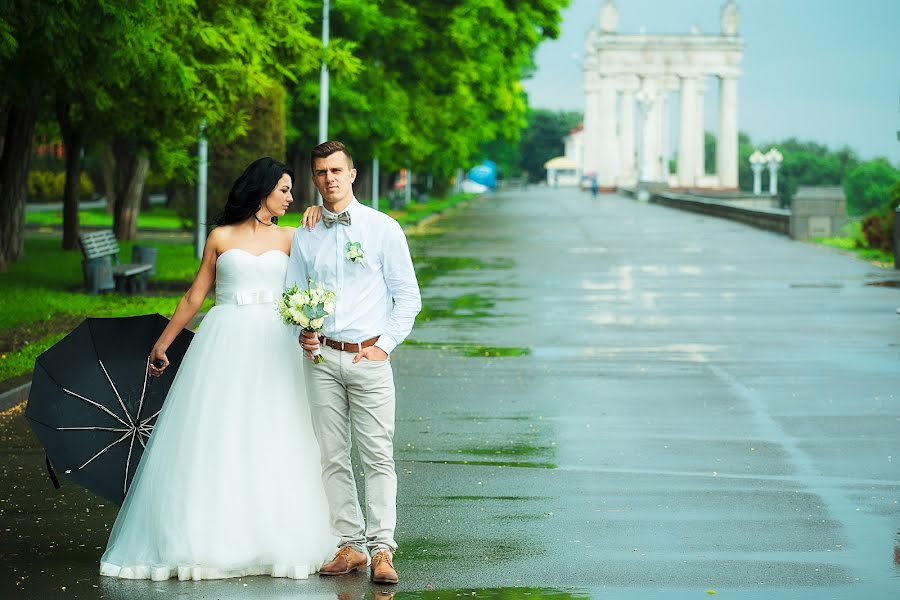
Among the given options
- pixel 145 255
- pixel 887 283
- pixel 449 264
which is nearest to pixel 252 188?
pixel 145 255

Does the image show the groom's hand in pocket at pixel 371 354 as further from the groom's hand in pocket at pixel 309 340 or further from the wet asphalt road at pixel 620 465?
the wet asphalt road at pixel 620 465

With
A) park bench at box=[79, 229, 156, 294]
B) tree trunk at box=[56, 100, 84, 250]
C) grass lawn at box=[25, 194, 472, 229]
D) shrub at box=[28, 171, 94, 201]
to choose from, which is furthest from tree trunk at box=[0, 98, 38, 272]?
shrub at box=[28, 171, 94, 201]

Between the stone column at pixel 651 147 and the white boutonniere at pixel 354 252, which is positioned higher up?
the stone column at pixel 651 147

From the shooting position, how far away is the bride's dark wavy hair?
7617 millimetres

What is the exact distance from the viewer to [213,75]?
23922 mm

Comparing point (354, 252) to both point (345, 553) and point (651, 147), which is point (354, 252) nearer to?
point (345, 553)

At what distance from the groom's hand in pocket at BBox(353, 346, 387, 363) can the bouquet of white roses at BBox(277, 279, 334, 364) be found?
228 millimetres

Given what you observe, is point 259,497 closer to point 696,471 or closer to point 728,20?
point 696,471

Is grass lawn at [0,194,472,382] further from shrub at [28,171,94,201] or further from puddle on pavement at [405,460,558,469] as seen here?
shrub at [28,171,94,201]

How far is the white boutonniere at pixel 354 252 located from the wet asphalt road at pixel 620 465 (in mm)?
1374

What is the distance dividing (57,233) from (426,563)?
1467 inches

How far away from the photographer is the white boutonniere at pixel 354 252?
7.20 m

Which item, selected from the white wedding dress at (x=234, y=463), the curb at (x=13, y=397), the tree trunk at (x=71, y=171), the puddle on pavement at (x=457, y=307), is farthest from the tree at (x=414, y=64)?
the white wedding dress at (x=234, y=463)

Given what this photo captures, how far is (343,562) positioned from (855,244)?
34216mm
